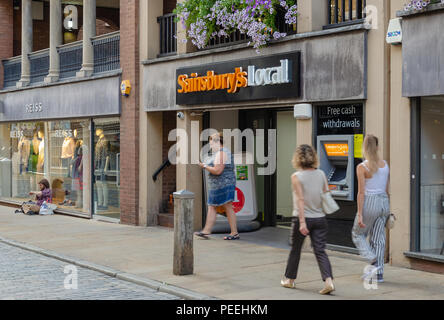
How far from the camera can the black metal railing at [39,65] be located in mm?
19875

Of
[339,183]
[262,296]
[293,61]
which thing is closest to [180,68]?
[293,61]

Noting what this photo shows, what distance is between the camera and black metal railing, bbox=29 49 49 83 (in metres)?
19.9

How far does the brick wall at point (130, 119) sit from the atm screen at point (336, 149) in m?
5.78

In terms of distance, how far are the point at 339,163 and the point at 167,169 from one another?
5767mm

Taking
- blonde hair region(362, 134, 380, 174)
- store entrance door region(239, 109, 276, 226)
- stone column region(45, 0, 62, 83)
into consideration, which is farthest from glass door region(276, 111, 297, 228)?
stone column region(45, 0, 62, 83)

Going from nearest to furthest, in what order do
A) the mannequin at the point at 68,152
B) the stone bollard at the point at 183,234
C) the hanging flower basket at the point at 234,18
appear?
1. the stone bollard at the point at 183,234
2. the hanging flower basket at the point at 234,18
3. the mannequin at the point at 68,152

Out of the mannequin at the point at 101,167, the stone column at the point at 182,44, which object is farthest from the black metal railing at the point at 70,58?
the stone column at the point at 182,44

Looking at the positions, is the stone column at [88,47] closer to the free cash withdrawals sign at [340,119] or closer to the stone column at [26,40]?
the stone column at [26,40]

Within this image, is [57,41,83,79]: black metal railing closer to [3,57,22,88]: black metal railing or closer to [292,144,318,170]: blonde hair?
[3,57,22,88]: black metal railing

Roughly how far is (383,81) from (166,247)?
4.63m

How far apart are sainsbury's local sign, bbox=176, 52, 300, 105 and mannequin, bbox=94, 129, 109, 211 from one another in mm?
3508

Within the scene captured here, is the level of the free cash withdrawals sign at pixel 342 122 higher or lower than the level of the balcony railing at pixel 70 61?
lower

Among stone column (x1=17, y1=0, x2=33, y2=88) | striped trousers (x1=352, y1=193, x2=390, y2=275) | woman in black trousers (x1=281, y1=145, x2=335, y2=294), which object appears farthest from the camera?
stone column (x1=17, y1=0, x2=33, y2=88)

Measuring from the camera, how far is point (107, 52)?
16688 millimetres
